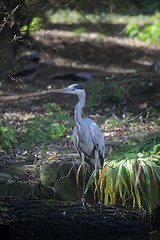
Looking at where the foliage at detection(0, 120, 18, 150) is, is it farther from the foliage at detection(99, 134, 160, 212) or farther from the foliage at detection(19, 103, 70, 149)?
the foliage at detection(99, 134, 160, 212)

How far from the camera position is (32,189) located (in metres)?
8.12

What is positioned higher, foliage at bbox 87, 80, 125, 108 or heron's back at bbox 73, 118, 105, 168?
heron's back at bbox 73, 118, 105, 168

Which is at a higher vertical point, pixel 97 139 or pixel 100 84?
pixel 97 139

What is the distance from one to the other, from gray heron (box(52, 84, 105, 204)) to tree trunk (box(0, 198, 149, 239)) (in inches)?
29.0

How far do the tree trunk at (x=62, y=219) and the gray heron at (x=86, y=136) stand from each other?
0.74 meters

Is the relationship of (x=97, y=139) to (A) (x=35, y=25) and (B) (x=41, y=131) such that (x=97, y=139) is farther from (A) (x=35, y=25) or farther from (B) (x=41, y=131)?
(A) (x=35, y=25)

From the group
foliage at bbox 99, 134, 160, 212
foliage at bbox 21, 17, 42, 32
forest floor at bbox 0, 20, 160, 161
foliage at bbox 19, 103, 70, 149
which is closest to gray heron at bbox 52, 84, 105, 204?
foliage at bbox 99, 134, 160, 212

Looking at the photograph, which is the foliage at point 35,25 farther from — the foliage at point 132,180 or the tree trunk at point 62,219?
the tree trunk at point 62,219

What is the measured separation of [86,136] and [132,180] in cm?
80

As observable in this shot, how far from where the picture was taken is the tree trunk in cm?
707

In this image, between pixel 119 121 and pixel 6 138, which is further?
pixel 119 121

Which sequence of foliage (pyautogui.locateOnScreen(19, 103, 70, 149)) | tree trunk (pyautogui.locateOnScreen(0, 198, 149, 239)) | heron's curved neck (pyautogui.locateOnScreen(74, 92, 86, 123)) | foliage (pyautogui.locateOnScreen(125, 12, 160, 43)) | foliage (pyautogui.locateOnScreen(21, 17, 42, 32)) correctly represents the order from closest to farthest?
1. tree trunk (pyautogui.locateOnScreen(0, 198, 149, 239))
2. heron's curved neck (pyautogui.locateOnScreen(74, 92, 86, 123))
3. foliage (pyautogui.locateOnScreen(19, 103, 70, 149))
4. foliage (pyautogui.locateOnScreen(21, 17, 42, 32))
5. foliage (pyautogui.locateOnScreen(125, 12, 160, 43))

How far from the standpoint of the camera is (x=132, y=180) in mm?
7746

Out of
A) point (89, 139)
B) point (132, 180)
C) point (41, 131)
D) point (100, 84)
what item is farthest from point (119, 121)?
point (132, 180)
